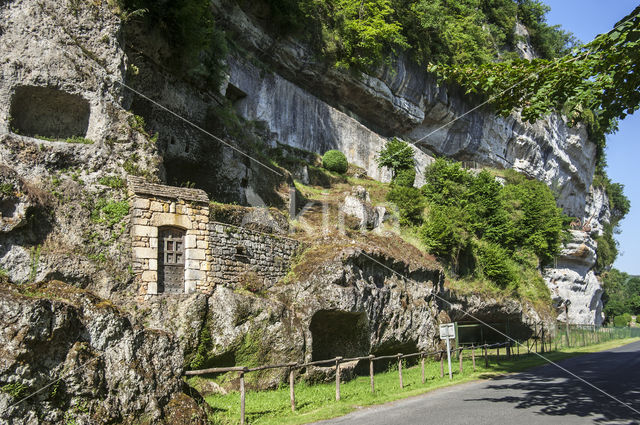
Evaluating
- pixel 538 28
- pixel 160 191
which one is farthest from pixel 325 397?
pixel 538 28

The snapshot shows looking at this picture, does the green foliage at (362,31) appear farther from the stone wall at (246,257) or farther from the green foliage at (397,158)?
the stone wall at (246,257)

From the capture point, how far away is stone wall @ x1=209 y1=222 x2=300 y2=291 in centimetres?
1335

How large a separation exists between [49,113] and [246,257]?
21.2ft

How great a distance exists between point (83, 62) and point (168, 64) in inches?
181

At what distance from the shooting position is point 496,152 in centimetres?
4431

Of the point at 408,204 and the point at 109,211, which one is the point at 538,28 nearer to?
the point at 408,204

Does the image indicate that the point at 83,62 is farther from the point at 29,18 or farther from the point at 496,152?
the point at 496,152

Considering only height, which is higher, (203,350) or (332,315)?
(332,315)

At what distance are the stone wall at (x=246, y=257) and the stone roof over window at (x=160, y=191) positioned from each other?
0.90 metres

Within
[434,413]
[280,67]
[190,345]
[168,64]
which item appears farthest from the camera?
[280,67]

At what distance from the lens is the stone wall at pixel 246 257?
1335cm

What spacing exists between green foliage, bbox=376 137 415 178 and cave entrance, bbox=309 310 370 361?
54.5ft

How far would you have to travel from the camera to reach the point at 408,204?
25766mm

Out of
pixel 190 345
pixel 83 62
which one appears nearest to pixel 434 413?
pixel 190 345
